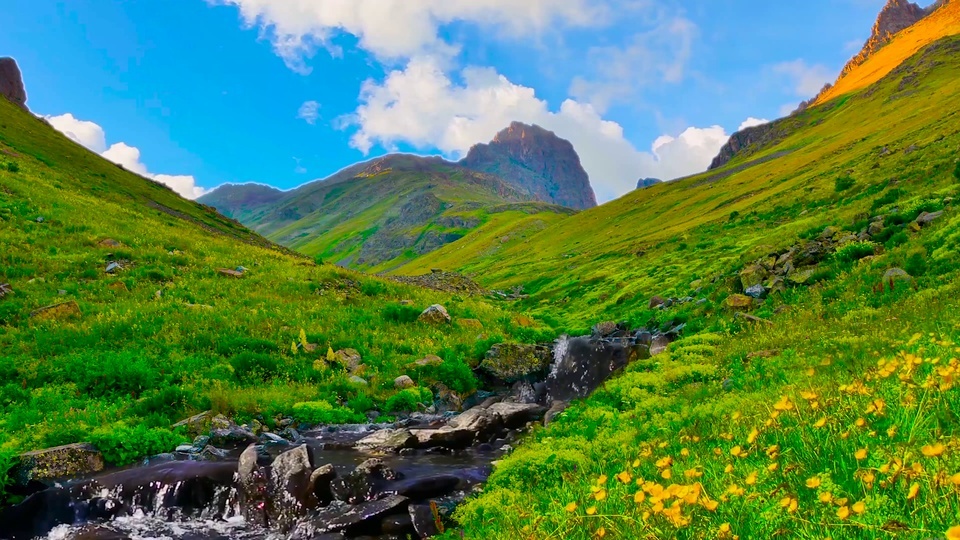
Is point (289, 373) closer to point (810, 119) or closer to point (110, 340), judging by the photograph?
point (110, 340)

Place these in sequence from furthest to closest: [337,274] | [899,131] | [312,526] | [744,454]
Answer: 1. [899,131]
2. [337,274]
3. [312,526]
4. [744,454]

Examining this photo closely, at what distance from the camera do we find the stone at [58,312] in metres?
18.3

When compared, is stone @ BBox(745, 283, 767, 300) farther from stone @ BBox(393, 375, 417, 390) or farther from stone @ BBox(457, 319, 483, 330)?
stone @ BBox(393, 375, 417, 390)

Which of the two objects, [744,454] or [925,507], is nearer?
[925,507]

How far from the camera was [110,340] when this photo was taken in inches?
692

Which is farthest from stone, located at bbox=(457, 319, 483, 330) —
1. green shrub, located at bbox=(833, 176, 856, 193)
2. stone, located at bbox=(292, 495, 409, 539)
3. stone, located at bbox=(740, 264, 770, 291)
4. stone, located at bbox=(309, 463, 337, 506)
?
green shrub, located at bbox=(833, 176, 856, 193)

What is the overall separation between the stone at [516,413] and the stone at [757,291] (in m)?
9.86

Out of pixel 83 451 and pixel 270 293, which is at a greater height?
pixel 270 293

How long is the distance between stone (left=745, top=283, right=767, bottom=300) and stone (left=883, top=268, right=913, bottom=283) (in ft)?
17.6

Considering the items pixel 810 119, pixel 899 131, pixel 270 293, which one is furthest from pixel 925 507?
pixel 810 119

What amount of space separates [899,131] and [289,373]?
80433 millimetres

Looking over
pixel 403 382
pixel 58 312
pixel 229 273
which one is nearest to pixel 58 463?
pixel 403 382

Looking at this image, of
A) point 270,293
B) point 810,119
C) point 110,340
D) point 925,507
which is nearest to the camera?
point 925,507

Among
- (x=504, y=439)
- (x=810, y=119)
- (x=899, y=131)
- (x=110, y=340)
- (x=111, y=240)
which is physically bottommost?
(x=504, y=439)
